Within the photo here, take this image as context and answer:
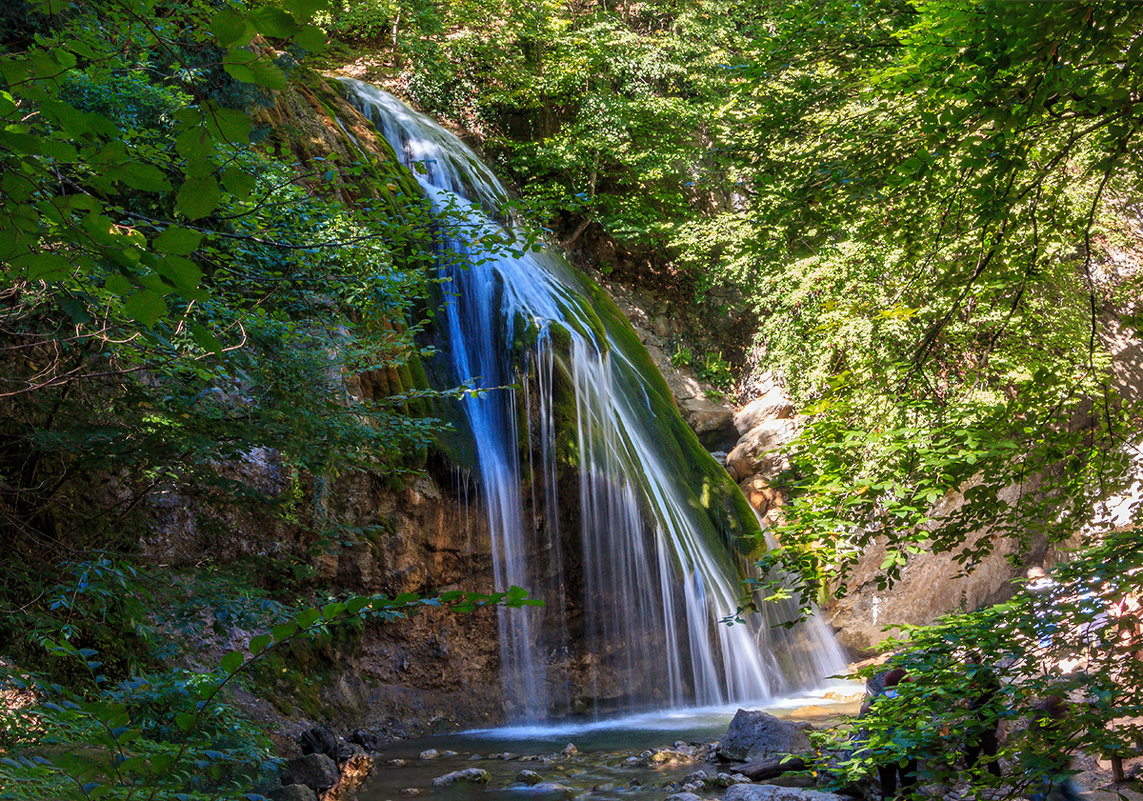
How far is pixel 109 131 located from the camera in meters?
1.30

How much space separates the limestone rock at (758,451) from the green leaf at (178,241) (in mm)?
15804

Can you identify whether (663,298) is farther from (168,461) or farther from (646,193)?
(168,461)

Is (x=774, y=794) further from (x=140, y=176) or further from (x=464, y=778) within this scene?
(x=140, y=176)

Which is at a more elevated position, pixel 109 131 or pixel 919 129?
pixel 919 129

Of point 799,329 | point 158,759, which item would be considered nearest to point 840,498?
point 158,759

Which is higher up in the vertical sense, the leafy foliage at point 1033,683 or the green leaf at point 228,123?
the green leaf at point 228,123

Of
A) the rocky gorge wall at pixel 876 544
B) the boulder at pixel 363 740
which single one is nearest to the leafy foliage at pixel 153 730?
the boulder at pixel 363 740

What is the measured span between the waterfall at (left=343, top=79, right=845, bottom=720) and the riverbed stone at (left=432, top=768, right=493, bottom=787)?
10.7ft

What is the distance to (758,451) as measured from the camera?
1670 cm

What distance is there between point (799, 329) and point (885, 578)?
1178cm

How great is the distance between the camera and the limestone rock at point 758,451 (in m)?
16.4

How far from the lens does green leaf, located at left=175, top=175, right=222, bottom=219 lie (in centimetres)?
125

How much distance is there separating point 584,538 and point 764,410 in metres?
8.47

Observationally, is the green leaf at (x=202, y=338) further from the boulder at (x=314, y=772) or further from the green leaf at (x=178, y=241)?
the boulder at (x=314, y=772)
